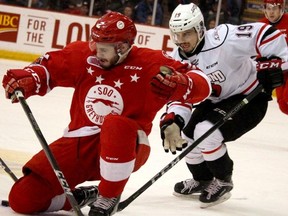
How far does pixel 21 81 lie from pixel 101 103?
0.32m

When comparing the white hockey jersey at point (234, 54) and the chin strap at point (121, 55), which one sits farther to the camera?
the white hockey jersey at point (234, 54)

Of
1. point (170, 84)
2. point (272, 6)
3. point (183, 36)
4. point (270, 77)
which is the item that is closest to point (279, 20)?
point (272, 6)

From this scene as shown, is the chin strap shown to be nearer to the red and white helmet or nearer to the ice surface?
the red and white helmet

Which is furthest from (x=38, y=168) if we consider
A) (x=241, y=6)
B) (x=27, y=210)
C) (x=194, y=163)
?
(x=241, y=6)

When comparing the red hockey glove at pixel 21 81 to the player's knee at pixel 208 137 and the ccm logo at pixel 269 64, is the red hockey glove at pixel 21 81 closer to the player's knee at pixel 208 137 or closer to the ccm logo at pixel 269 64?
the player's knee at pixel 208 137

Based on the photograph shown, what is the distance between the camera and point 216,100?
403 centimetres

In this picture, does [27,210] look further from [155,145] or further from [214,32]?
[155,145]

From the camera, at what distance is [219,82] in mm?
3984

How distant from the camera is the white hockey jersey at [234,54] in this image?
13.1 feet

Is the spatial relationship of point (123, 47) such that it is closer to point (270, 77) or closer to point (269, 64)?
point (270, 77)

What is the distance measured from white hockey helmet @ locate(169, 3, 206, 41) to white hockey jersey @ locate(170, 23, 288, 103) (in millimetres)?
105

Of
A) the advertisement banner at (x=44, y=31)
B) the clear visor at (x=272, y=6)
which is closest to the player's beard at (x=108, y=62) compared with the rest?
the clear visor at (x=272, y=6)

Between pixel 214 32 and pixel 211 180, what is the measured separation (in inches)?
29.7

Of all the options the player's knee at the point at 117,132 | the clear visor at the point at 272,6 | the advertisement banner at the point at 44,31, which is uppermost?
the clear visor at the point at 272,6
